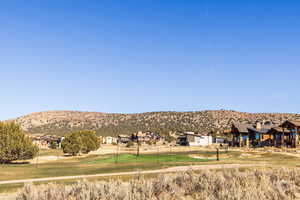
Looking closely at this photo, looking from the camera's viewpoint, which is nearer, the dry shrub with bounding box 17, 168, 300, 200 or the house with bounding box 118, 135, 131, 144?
the dry shrub with bounding box 17, 168, 300, 200

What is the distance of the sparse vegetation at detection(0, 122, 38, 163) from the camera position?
5534 centimetres

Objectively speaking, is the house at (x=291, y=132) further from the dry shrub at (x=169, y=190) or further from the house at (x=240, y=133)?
the dry shrub at (x=169, y=190)

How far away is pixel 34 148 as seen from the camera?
58.8 metres

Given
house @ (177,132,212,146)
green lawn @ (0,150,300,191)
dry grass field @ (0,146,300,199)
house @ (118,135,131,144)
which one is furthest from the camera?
house @ (118,135,131,144)

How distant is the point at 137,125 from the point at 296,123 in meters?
95.9

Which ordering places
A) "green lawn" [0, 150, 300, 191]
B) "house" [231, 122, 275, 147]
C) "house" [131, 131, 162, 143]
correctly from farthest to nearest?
1. "house" [131, 131, 162, 143]
2. "house" [231, 122, 275, 147]
3. "green lawn" [0, 150, 300, 191]

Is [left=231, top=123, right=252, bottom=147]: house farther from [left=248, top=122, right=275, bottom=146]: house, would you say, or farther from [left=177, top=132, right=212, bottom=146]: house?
[left=177, top=132, right=212, bottom=146]: house

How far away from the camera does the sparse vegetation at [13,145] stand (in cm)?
5534

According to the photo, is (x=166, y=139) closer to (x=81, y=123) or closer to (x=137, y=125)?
(x=137, y=125)

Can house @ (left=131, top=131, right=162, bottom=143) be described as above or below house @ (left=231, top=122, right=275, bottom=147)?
below

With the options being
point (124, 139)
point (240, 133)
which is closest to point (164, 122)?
point (124, 139)

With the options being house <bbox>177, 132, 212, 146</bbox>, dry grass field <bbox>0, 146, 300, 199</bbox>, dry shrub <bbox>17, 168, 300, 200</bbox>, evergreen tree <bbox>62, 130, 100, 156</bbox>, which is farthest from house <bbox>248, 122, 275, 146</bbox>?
dry shrub <bbox>17, 168, 300, 200</bbox>

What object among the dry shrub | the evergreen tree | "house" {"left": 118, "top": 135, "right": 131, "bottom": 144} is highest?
the dry shrub

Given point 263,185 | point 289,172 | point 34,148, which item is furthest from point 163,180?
point 34,148
